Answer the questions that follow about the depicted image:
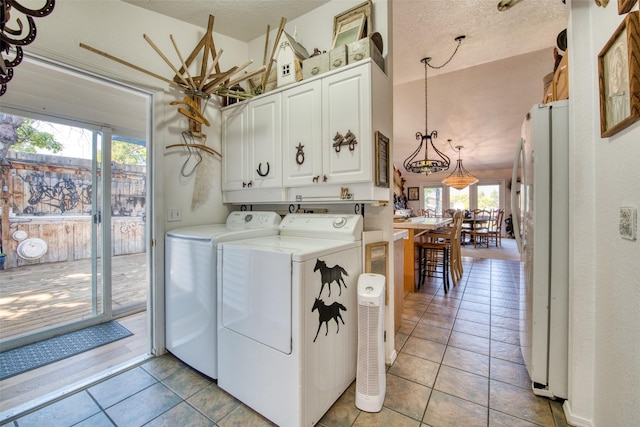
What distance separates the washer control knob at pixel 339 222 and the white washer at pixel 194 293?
549 mm

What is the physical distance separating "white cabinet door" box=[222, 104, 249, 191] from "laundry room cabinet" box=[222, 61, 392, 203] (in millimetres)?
16

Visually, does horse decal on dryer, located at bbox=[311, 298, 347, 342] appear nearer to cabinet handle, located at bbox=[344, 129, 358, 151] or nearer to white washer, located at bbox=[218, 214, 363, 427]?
white washer, located at bbox=[218, 214, 363, 427]

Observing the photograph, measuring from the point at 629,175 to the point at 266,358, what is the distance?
1741 mm

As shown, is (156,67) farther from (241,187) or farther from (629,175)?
(629,175)

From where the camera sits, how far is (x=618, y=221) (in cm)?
100

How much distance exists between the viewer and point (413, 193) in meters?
10.6

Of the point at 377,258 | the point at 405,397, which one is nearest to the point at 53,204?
the point at 377,258

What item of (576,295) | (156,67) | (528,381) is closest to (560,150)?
(576,295)

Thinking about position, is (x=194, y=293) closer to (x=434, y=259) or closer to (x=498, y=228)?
(x=434, y=259)

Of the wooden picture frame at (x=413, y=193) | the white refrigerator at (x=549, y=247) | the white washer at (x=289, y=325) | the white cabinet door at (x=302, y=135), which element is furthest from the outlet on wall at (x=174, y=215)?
the wooden picture frame at (x=413, y=193)

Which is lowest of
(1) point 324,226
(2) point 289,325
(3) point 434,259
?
(3) point 434,259

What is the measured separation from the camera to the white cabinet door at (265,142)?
209 centimetres

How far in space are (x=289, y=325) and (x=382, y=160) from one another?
122cm

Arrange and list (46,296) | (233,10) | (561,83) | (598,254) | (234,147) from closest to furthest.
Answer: (598,254), (561,83), (233,10), (234,147), (46,296)
